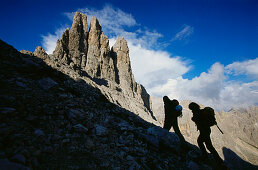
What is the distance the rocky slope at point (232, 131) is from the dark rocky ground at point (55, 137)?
178ft

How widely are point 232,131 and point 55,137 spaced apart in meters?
143

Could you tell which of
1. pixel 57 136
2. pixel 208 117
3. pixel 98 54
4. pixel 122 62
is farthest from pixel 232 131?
pixel 57 136

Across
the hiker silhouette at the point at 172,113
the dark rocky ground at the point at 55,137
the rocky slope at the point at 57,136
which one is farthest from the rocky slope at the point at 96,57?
the dark rocky ground at the point at 55,137

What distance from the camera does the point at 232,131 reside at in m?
103

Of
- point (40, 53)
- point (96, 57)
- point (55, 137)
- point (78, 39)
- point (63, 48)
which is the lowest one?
point (55, 137)

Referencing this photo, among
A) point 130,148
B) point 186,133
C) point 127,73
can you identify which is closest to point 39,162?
point 130,148

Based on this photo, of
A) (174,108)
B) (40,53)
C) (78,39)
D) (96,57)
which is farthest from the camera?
(96,57)

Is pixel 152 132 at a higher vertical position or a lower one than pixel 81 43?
lower

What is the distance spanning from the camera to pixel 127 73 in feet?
193

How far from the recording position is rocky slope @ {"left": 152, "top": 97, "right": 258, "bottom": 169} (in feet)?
213

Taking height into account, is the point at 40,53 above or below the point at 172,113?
above

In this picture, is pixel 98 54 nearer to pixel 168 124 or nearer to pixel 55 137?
pixel 168 124

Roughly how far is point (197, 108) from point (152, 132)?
2735mm

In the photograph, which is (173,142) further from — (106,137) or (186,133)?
(186,133)
